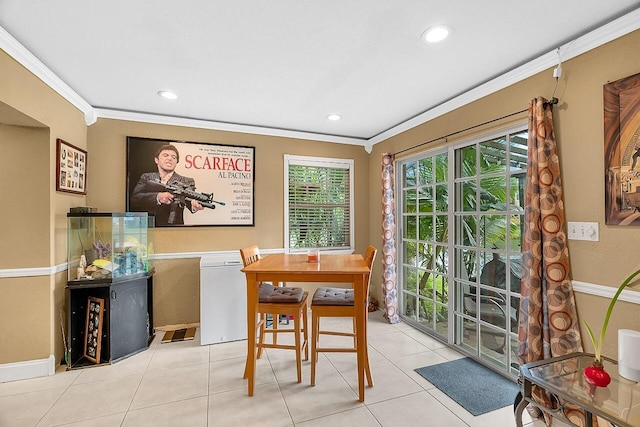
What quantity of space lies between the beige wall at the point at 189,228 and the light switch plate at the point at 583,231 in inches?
1.4

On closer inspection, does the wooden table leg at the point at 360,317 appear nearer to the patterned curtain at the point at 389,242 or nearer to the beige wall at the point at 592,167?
the beige wall at the point at 592,167

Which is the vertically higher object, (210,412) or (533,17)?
(533,17)

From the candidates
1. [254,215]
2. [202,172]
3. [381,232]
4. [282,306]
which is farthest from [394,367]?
[202,172]

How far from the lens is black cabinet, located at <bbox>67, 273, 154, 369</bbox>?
102 inches

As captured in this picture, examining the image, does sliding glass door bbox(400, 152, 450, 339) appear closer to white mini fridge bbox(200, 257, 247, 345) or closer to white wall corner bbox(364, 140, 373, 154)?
white wall corner bbox(364, 140, 373, 154)

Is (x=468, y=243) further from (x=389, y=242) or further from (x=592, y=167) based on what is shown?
(x=592, y=167)

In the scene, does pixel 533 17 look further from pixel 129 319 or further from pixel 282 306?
pixel 129 319

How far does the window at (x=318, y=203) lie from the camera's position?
3.94 meters

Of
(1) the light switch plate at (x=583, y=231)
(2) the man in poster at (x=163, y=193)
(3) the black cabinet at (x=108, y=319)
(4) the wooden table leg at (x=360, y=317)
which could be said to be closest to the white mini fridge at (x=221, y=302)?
(3) the black cabinet at (x=108, y=319)

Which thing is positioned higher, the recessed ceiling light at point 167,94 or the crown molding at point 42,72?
the recessed ceiling light at point 167,94

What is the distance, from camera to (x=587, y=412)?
50.1 inches

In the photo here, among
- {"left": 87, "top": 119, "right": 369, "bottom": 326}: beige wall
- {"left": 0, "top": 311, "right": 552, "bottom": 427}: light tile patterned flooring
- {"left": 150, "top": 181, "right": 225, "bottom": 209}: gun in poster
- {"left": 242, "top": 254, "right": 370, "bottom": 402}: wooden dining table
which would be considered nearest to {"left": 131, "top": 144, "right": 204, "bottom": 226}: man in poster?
{"left": 150, "top": 181, "right": 225, "bottom": 209}: gun in poster

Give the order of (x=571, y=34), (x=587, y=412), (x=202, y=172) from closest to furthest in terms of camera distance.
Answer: (x=587, y=412) < (x=571, y=34) < (x=202, y=172)

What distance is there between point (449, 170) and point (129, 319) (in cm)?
351
